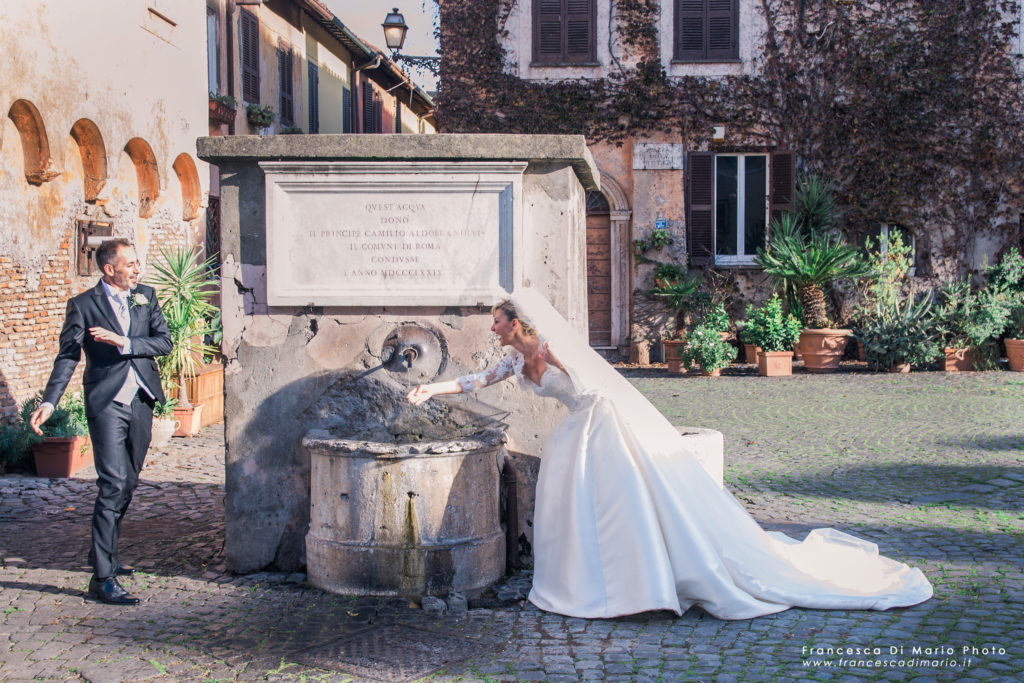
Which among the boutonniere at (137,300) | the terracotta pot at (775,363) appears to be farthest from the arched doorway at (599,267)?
the boutonniere at (137,300)

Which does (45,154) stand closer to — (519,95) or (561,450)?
(561,450)

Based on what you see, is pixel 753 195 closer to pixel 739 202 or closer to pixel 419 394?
pixel 739 202

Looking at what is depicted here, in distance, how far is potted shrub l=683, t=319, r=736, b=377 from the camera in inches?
552

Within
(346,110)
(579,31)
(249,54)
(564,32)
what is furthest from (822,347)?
(346,110)

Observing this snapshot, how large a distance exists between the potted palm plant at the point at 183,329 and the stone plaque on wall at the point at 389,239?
4739mm

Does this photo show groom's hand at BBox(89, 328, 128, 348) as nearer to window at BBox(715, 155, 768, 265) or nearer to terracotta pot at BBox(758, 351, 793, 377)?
terracotta pot at BBox(758, 351, 793, 377)

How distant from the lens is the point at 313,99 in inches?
794

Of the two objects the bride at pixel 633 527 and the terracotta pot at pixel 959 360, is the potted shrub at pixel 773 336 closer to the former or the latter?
the terracotta pot at pixel 959 360

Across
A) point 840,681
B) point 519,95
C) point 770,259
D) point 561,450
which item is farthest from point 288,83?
point 840,681

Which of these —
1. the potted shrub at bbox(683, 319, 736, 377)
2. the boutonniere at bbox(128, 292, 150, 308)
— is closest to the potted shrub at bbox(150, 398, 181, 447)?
the boutonniere at bbox(128, 292, 150, 308)

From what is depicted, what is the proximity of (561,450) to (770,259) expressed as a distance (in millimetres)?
11052

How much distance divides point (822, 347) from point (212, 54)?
967cm

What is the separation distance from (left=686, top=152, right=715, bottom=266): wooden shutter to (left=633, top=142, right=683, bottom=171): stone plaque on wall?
210 millimetres

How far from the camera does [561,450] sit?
4.64 m
